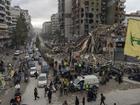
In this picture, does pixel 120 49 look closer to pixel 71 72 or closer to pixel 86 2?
pixel 71 72

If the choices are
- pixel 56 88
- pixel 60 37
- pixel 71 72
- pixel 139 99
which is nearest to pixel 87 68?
pixel 71 72

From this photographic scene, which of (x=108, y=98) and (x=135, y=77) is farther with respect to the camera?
(x=135, y=77)

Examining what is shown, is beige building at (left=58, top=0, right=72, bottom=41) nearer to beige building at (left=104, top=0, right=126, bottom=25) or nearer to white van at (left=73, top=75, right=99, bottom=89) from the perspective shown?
beige building at (left=104, top=0, right=126, bottom=25)

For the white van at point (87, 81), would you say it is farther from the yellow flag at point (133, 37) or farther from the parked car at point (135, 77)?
the yellow flag at point (133, 37)

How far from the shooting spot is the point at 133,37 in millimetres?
19016

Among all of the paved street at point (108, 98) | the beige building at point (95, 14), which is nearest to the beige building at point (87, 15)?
the beige building at point (95, 14)

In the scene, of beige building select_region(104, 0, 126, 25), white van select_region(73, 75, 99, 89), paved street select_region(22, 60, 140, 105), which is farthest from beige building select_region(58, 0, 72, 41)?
paved street select_region(22, 60, 140, 105)

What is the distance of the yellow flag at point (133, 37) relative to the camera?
62.0 feet

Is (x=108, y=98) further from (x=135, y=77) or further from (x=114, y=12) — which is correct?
(x=114, y=12)

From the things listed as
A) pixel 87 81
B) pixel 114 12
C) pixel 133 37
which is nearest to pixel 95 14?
pixel 114 12

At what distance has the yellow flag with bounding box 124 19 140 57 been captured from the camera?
18906 millimetres

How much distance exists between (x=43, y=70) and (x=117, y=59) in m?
12.1

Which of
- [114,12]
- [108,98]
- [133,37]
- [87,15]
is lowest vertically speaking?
[108,98]

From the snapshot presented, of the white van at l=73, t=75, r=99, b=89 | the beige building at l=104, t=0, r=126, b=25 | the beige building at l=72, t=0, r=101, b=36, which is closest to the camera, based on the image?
the white van at l=73, t=75, r=99, b=89
